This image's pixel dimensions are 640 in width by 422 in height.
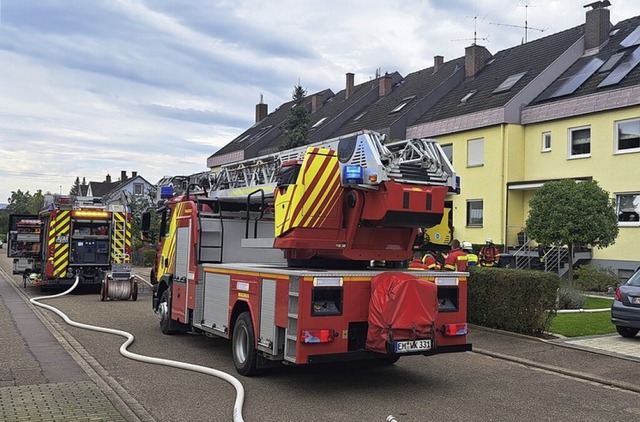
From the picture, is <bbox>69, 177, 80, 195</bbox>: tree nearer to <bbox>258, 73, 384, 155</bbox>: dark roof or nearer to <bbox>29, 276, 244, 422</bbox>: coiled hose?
<bbox>258, 73, 384, 155</bbox>: dark roof

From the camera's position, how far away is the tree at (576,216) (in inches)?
694

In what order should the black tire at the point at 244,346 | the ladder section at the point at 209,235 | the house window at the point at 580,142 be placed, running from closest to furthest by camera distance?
the black tire at the point at 244,346 → the ladder section at the point at 209,235 → the house window at the point at 580,142

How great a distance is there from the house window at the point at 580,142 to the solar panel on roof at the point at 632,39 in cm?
424

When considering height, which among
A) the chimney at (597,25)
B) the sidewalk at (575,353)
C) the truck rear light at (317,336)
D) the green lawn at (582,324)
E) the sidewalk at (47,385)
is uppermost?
the chimney at (597,25)

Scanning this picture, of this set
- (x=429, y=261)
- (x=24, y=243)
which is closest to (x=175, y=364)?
(x=429, y=261)

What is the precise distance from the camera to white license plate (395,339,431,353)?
291 inches

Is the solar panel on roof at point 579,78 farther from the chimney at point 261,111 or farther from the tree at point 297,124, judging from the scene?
the chimney at point 261,111

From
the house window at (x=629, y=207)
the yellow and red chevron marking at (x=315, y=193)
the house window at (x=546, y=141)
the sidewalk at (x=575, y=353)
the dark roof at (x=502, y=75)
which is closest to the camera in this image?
the yellow and red chevron marking at (x=315, y=193)

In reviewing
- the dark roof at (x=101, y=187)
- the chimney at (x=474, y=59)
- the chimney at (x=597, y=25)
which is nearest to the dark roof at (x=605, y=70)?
the chimney at (x=597, y=25)

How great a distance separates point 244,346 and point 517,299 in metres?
5.48

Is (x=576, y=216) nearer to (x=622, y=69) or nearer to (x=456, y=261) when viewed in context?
(x=456, y=261)

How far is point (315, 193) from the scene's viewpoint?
26.7 feet

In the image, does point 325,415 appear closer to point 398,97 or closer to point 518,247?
point 518,247

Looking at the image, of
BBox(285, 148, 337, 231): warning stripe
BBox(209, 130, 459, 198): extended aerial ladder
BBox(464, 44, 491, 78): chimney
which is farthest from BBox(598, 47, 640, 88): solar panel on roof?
BBox(285, 148, 337, 231): warning stripe
